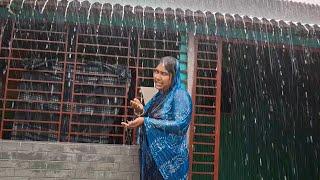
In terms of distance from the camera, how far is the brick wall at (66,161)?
20.2 feet

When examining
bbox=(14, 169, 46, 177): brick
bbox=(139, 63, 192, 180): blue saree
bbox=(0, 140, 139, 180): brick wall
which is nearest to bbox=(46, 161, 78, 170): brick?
bbox=(0, 140, 139, 180): brick wall

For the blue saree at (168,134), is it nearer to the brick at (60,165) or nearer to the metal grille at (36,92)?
the brick at (60,165)

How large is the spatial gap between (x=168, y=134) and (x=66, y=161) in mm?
1947

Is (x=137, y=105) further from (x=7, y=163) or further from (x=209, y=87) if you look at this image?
(x=7, y=163)

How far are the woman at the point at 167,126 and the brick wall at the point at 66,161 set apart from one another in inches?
53.1

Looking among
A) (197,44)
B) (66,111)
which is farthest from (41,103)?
(197,44)

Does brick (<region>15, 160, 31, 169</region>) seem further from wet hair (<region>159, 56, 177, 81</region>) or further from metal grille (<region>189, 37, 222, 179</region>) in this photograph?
wet hair (<region>159, 56, 177, 81</region>)

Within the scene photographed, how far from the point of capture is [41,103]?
6.68 metres

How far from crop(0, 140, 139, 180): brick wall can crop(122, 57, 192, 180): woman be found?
1348 mm

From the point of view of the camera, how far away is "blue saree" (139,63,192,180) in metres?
4.88

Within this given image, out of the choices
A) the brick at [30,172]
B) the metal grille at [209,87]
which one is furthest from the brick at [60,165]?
the metal grille at [209,87]

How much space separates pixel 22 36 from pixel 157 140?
324 centimetres

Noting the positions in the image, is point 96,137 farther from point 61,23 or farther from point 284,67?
point 284,67

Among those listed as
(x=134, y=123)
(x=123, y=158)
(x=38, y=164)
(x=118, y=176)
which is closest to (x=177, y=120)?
(x=134, y=123)
